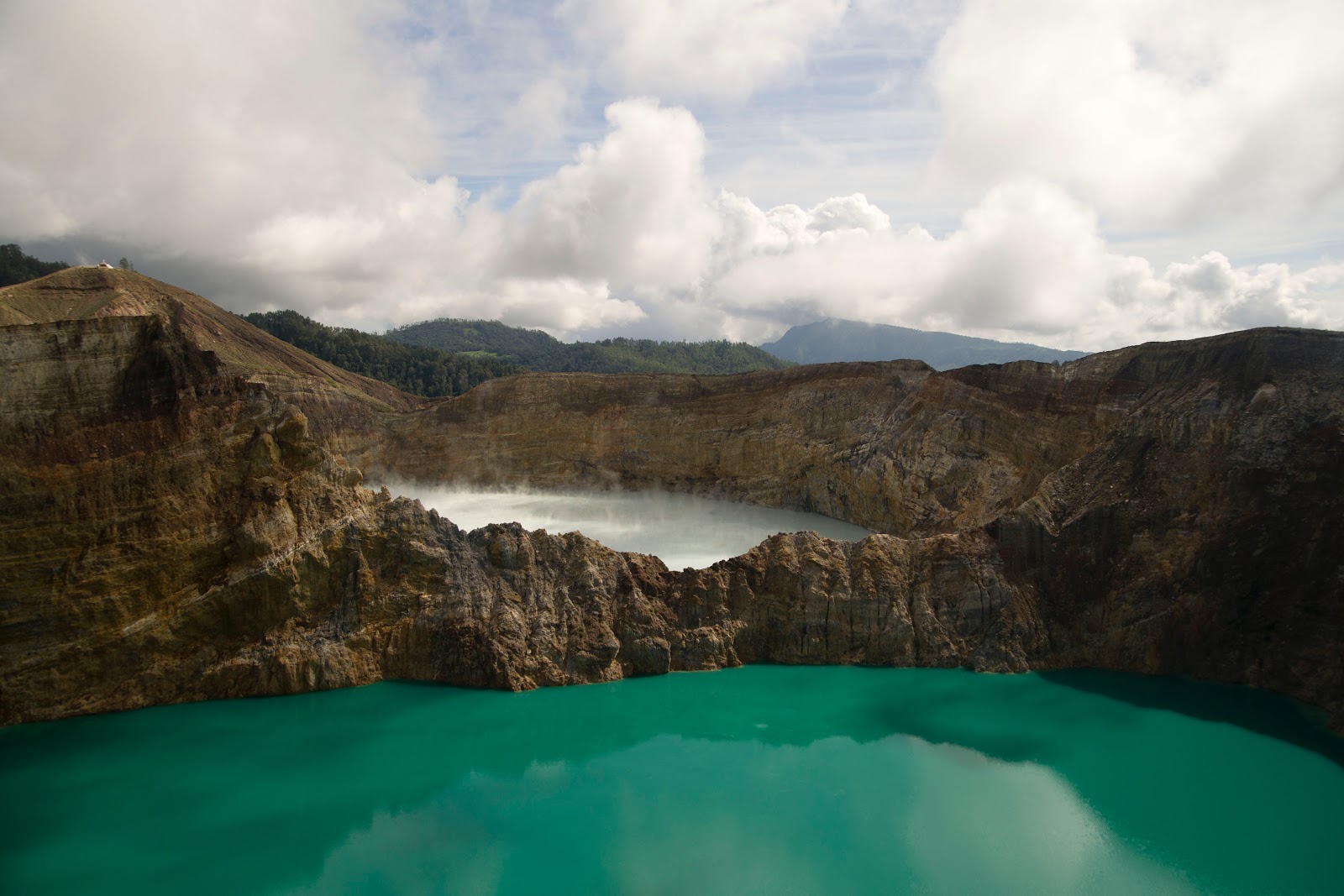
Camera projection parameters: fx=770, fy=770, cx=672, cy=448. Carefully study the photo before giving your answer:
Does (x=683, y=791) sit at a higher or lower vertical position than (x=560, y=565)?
lower

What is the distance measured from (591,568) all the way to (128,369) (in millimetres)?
10822

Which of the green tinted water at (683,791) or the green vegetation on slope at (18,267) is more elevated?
the green vegetation on slope at (18,267)

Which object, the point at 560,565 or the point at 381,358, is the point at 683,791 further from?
the point at 381,358

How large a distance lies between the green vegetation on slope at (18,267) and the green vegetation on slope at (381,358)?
19656 mm

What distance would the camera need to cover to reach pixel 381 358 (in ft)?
291

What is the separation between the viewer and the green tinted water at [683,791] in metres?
11.2

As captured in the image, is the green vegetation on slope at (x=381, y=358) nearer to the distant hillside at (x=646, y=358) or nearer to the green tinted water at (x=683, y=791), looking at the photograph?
the distant hillside at (x=646, y=358)

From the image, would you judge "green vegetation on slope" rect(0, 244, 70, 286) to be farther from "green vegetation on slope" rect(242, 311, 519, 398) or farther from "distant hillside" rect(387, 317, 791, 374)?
"distant hillside" rect(387, 317, 791, 374)

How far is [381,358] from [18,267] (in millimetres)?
33222

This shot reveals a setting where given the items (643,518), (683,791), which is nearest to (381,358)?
(643,518)

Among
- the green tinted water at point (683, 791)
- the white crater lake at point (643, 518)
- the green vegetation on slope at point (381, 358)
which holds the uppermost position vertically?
the green vegetation on slope at point (381, 358)

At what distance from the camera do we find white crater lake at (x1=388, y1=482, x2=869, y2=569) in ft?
77.6

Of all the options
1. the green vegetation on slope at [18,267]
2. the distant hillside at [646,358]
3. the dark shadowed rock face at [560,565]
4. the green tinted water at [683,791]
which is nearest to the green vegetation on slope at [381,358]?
the green vegetation on slope at [18,267]

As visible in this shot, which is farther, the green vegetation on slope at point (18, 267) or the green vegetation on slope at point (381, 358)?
the green vegetation on slope at point (381, 358)
